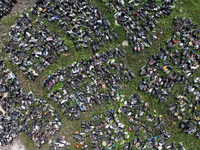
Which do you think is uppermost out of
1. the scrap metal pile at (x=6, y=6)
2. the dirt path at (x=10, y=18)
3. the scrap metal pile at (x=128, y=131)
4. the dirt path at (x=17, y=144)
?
the scrap metal pile at (x=6, y=6)

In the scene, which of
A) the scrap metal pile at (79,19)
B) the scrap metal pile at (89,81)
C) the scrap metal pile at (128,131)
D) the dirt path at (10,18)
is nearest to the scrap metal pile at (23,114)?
the scrap metal pile at (89,81)

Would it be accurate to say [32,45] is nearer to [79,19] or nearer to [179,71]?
[79,19]

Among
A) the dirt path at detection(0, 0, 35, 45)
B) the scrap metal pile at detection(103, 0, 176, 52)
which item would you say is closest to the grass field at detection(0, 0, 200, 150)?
the dirt path at detection(0, 0, 35, 45)

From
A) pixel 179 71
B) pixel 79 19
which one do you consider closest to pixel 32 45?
pixel 79 19

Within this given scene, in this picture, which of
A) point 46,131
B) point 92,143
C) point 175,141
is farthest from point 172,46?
point 46,131

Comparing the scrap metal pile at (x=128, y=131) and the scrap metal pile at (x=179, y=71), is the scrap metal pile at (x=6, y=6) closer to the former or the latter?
the scrap metal pile at (x=128, y=131)
